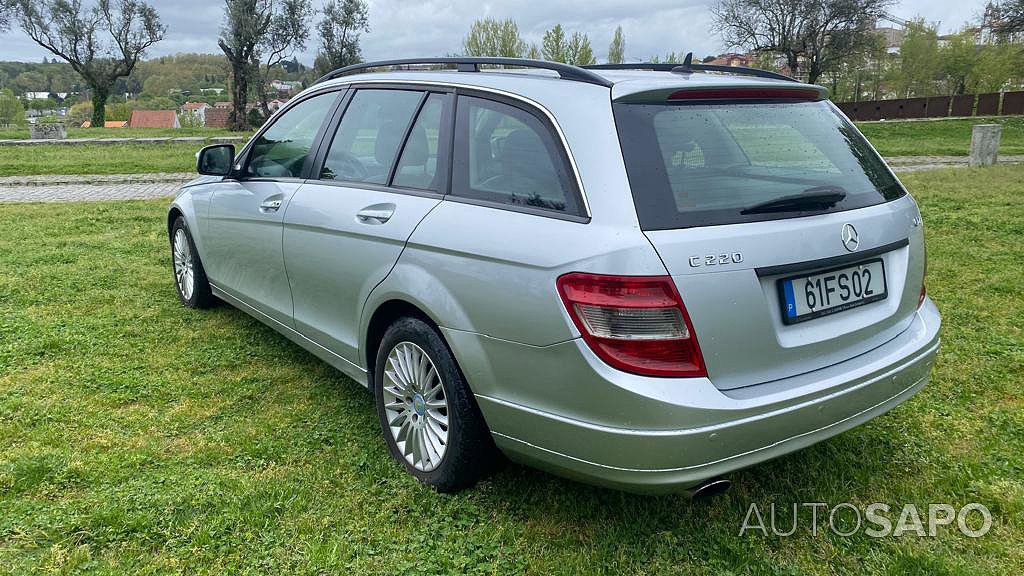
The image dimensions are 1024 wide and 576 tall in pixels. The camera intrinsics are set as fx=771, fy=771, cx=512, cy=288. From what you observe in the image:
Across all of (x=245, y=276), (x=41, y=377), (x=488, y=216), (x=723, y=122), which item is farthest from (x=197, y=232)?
(x=723, y=122)

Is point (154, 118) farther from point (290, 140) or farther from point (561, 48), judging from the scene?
point (290, 140)

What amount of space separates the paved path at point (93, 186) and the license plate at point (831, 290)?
11.3 meters

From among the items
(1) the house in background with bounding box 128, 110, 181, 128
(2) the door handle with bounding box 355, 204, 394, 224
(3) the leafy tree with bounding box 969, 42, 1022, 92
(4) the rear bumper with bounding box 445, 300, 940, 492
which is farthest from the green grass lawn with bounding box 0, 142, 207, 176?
(1) the house in background with bounding box 128, 110, 181, 128

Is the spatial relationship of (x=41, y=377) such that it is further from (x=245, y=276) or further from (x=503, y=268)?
(x=503, y=268)

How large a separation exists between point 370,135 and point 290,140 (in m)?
0.83

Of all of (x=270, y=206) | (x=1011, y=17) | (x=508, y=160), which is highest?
(x=1011, y=17)

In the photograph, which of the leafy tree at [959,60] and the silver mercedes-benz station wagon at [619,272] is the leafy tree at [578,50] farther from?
the silver mercedes-benz station wagon at [619,272]

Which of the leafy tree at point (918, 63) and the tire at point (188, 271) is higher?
the leafy tree at point (918, 63)

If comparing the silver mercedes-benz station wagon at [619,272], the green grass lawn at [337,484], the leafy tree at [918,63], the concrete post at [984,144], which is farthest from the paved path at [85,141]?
the leafy tree at [918,63]

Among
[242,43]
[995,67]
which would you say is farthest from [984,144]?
[995,67]

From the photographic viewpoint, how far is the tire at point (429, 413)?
2795 mm

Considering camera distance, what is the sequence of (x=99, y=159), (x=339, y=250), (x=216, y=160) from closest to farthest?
1. (x=339, y=250)
2. (x=216, y=160)
3. (x=99, y=159)

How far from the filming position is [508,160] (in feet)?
9.09

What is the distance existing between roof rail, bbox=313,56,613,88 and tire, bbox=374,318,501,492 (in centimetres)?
107
